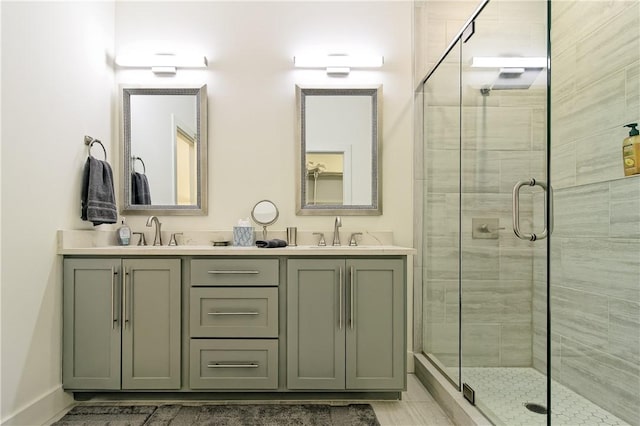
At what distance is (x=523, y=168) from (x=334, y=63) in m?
1.39

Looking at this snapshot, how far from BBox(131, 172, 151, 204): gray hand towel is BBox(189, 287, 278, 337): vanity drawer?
34.0 inches

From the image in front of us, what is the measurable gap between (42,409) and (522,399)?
6.96 feet

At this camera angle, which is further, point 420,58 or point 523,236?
point 420,58

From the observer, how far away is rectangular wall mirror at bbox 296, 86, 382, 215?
101 inches

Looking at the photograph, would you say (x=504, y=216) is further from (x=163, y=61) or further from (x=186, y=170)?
(x=163, y=61)

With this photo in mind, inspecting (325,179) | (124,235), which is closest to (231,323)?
(124,235)

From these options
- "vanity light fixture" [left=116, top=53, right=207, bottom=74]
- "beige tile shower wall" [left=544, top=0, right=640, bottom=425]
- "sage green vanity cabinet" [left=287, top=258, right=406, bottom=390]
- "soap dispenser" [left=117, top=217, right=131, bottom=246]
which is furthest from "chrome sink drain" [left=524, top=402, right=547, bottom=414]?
"vanity light fixture" [left=116, top=53, right=207, bottom=74]

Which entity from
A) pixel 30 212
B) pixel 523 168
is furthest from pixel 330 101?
pixel 30 212

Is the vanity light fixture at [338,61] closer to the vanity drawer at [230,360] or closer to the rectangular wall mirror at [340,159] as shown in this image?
the rectangular wall mirror at [340,159]

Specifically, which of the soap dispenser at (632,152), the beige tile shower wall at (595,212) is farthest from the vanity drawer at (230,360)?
the soap dispenser at (632,152)

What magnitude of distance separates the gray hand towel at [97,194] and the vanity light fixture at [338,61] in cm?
131

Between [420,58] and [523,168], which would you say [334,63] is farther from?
[523,168]

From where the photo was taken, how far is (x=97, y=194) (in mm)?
2186

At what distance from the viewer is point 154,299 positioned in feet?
6.70
